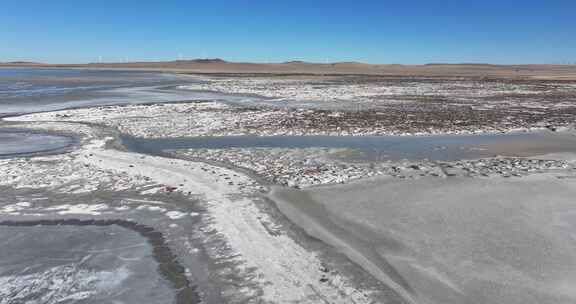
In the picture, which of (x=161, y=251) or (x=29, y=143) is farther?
(x=29, y=143)

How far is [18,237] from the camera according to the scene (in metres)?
7.55

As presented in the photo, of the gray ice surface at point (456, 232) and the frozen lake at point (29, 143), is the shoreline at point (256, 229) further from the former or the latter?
the frozen lake at point (29, 143)

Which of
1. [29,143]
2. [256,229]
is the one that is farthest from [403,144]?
[29,143]

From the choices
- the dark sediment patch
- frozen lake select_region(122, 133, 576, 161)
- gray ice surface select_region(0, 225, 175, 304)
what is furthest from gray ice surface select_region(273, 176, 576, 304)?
frozen lake select_region(122, 133, 576, 161)

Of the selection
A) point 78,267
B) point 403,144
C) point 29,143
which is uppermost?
point 403,144

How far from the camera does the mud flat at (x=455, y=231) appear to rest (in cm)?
577

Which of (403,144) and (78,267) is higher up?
(403,144)

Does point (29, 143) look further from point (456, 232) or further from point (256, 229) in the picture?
point (456, 232)

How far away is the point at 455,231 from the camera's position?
7.61 metres

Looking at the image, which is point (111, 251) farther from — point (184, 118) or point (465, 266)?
point (184, 118)

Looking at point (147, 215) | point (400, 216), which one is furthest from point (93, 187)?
point (400, 216)

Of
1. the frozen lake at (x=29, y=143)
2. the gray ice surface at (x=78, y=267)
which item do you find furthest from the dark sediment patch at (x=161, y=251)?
the frozen lake at (x=29, y=143)

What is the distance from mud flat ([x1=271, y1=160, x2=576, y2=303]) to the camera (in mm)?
5773

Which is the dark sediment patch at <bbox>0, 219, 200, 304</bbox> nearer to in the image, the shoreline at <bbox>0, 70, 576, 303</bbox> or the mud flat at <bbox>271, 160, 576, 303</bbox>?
the shoreline at <bbox>0, 70, 576, 303</bbox>
